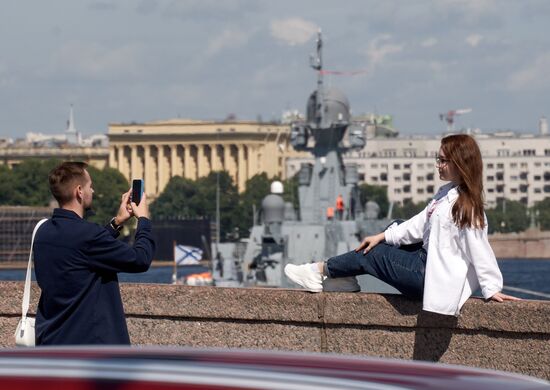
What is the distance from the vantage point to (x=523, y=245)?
143125 millimetres

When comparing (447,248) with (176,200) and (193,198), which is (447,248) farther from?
(176,200)

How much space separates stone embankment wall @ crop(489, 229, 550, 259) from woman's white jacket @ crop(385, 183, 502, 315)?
130 metres

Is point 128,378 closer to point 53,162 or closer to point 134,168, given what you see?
point 53,162

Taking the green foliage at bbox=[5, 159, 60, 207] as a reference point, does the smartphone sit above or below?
below

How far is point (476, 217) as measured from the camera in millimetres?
7949

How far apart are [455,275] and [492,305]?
675 mm

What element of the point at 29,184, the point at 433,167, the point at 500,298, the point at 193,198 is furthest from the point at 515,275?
the point at 500,298

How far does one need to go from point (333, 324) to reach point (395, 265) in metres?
1.01

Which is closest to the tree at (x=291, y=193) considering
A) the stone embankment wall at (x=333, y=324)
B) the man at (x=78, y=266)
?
the stone embankment wall at (x=333, y=324)

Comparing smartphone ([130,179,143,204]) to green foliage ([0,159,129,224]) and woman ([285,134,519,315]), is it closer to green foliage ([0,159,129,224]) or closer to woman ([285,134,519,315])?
woman ([285,134,519,315])

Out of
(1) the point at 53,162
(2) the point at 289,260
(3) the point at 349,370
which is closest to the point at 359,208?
(2) the point at 289,260

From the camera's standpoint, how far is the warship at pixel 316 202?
179 ft

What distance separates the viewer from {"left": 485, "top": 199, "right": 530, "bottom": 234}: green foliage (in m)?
155

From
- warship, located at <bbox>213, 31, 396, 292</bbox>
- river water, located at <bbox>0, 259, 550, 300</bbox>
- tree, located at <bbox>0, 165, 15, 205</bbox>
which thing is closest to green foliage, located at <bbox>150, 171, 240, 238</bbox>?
tree, located at <bbox>0, 165, 15, 205</bbox>
